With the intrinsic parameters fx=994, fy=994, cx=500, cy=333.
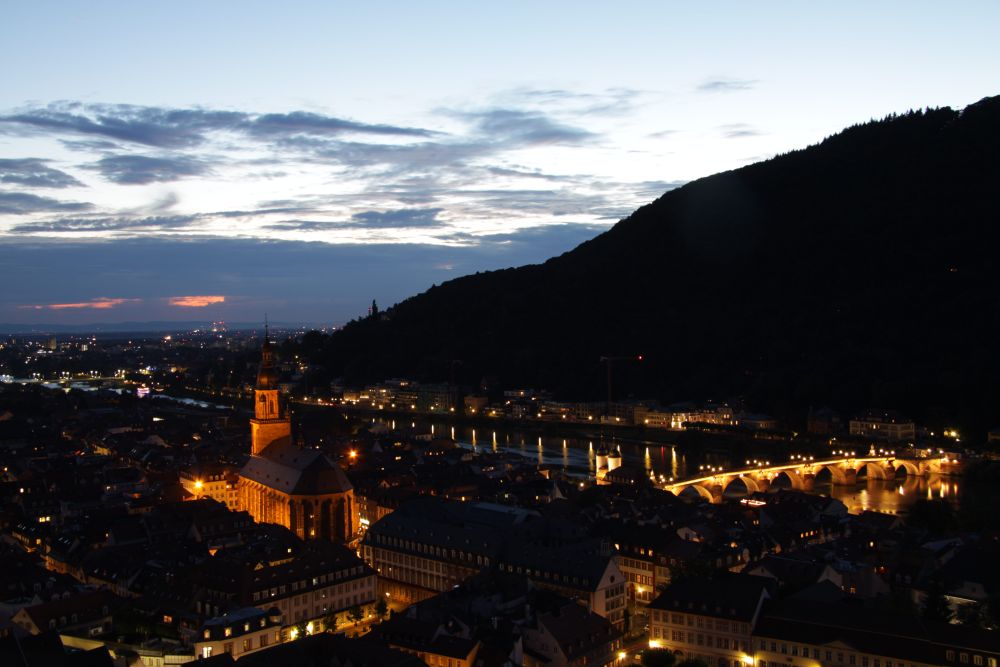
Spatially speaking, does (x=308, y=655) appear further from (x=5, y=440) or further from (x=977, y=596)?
(x=5, y=440)

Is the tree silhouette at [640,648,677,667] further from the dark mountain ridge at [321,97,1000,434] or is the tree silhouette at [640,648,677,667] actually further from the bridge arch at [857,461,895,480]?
the dark mountain ridge at [321,97,1000,434]

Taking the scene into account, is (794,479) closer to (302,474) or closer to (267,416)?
(267,416)

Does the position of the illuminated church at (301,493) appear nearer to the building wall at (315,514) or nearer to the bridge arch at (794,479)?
the building wall at (315,514)

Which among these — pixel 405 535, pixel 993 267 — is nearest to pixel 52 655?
pixel 405 535

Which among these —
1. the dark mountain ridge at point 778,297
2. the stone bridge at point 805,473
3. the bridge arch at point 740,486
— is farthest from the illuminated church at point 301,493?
the dark mountain ridge at point 778,297

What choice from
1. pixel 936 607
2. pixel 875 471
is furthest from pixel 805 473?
→ pixel 936 607

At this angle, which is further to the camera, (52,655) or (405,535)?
(405,535)

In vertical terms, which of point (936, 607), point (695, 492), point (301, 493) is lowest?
point (695, 492)

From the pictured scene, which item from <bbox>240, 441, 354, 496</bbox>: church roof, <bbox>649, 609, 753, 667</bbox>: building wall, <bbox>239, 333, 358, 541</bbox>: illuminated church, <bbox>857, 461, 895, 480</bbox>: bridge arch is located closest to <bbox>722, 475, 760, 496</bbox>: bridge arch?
<bbox>857, 461, 895, 480</bbox>: bridge arch
